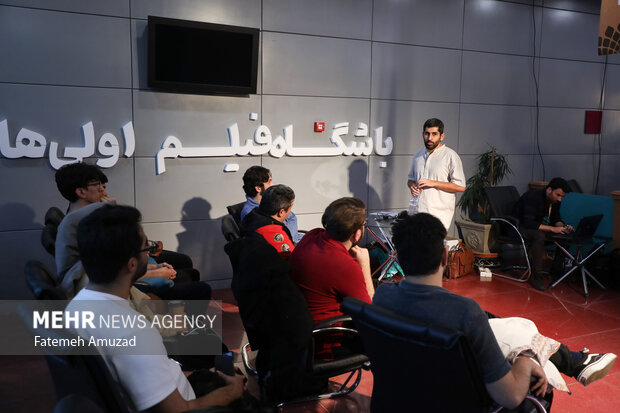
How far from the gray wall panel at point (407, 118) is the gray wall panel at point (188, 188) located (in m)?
1.72

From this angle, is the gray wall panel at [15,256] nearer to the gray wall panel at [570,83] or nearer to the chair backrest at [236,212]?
the chair backrest at [236,212]

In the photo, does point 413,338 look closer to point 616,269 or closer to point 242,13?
point 242,13

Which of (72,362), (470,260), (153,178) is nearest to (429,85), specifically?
(470,260)

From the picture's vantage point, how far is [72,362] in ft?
4.81

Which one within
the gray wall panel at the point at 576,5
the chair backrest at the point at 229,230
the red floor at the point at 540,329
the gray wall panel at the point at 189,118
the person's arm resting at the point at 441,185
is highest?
the gray wall panel at the point at 576,5

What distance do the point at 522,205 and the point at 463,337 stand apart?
489 cm

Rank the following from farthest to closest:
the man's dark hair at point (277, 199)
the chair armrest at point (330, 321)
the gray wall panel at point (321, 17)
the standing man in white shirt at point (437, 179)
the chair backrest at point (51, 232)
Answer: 1. the gray wall panel at point (321, 17)
2. the standing man in white shirt at point (437, 179)
3. the man's dark hair at point (277, 199)
4. the chair backrest at point (51, 232)
5. the chair armrest at point (330, 321)

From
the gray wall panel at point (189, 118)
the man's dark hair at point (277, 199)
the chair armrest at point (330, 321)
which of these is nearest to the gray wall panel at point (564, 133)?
the gray wall panel at point (189, 118)

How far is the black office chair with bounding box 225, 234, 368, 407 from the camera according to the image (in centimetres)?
234

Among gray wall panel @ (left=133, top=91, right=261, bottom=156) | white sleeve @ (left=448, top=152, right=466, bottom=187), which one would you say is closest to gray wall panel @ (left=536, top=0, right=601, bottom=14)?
white sleeve @ (left=448, top=152, right=466, bottom=187)

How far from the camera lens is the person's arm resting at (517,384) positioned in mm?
1785

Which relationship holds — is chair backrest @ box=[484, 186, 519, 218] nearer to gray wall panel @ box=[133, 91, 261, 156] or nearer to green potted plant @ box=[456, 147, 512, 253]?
green potted plant @ box=[456, 147, 512, 253]

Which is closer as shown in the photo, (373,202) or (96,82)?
(96,82)

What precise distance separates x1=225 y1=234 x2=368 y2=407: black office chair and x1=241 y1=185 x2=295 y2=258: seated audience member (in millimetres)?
809
